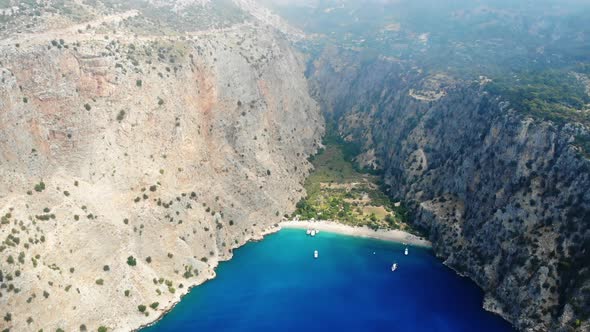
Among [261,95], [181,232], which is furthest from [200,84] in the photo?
[181,232]

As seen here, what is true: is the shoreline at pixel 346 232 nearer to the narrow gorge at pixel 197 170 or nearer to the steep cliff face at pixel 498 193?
the narrow gorge at pixel 197 170

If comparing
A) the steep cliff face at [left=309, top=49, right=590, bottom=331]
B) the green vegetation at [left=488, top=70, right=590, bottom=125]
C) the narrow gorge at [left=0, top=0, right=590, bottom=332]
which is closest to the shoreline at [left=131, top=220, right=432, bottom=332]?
the narrow gorge at [left=0, top=0, right=590, bottom=332]

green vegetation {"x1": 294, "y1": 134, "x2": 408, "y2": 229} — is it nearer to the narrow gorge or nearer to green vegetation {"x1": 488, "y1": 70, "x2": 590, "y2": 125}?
the narrow gorge

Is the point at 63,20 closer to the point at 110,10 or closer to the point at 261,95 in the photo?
the point at 110,10

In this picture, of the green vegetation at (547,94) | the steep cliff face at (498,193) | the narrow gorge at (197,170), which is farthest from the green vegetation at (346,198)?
the green vegetation at (547,94)

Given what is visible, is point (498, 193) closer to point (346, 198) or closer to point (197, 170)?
point (346, 198)

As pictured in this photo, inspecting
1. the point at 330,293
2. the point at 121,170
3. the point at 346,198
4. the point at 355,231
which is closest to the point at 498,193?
the point at 355,231
